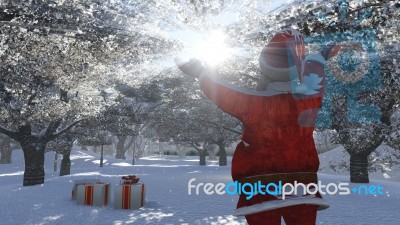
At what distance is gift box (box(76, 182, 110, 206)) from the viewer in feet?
32.0

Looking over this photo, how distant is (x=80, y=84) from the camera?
443 inches

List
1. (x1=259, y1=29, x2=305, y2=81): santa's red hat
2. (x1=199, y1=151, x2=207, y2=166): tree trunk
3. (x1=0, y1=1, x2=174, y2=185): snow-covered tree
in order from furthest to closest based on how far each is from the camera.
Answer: (x1=199, y1=151, x2=207, y2=166): tree trunk < (x1=0, y1=1, x2=174, y2=185): snow-covered tree < (x1=259, y1=29, x2=305, y2=81): santa's red hat

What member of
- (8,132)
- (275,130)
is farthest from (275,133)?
(8,132)

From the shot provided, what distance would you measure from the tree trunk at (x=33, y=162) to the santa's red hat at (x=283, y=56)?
13.6 m

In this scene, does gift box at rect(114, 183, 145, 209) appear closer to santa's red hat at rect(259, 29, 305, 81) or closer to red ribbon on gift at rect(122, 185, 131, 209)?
red ribbon on gift at rect(122, 185, 131, 209)

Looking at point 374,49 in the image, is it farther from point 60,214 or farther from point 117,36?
point 60,214

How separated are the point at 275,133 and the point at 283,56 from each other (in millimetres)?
666

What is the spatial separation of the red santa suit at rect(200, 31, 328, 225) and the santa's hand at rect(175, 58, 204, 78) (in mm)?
60

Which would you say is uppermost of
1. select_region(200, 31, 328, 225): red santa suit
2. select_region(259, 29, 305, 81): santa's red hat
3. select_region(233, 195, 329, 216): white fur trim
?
select_region(259, 29, 305, 81): santa's red hat

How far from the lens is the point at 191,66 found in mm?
2736

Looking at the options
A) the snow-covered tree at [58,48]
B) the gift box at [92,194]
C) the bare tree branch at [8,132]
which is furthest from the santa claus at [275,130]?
the bare tree branch at [8,132]

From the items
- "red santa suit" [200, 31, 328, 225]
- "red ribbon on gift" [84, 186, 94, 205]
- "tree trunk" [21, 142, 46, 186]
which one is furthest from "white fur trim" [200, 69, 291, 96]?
"tree trunk" [21, 142, 46, 186]

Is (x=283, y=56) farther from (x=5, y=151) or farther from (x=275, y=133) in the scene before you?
(x=5, y=151)

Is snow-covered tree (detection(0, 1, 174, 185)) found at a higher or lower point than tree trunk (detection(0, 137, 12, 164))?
higher
